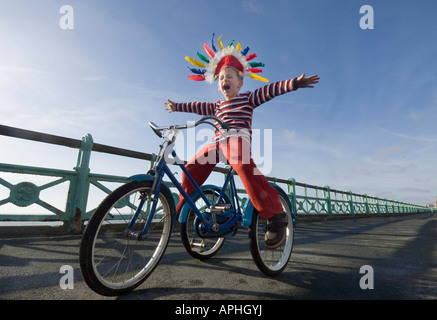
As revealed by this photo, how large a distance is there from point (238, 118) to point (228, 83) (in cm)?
50

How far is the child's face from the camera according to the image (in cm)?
262

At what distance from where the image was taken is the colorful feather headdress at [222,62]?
2.75m

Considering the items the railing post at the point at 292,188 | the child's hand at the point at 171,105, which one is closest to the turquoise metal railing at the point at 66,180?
the child's hand at the point at 171,105

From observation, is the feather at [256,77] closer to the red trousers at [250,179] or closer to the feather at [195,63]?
the feather at [195,63]

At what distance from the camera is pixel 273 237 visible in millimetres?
2061

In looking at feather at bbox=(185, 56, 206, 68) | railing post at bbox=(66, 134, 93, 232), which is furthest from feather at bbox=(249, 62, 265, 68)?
railing post at bbox=(66, 134, 93, 232)

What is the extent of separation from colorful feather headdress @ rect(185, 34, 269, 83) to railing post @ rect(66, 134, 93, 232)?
2.27 meters

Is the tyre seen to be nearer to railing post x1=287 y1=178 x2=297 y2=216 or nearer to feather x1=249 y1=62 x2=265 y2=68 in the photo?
feather x1=249 y1=62 x2=265 y2=68

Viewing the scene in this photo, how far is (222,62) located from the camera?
9.04 ft

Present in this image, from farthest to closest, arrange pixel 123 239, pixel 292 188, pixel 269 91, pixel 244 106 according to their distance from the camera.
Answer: pixel 292 188
pixel 244 106
pixel 269 91
pixel 123 239

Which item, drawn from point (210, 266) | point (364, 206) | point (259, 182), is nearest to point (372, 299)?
point (259, 182)

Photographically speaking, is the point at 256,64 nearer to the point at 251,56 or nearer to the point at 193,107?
the point at 251,56

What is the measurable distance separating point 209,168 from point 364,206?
2151 cm

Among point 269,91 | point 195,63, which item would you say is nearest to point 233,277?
point 269,91
